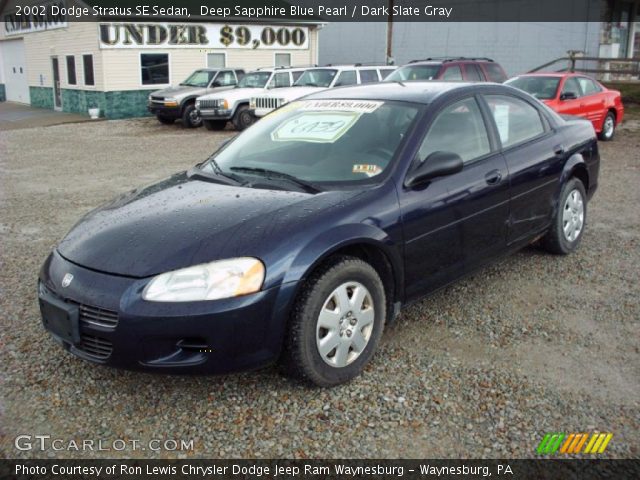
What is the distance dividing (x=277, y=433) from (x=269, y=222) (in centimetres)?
105

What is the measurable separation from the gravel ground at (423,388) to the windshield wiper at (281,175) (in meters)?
1.08

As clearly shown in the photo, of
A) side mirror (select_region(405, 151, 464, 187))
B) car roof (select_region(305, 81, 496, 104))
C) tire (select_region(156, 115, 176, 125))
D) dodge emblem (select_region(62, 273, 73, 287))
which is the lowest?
tire (select_region(156, 115, 176, 125))

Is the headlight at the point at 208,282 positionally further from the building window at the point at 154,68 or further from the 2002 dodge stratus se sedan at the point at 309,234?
the building window at the point at 154,68

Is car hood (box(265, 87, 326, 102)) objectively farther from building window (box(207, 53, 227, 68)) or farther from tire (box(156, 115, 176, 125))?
building window (box(207, 53, 227, 68))

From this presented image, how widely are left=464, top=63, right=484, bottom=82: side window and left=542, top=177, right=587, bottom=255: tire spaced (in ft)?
28.7

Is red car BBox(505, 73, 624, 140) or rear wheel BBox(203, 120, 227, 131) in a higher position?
red car BBox(505, 73, 624, 140)

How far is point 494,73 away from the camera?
47.4 feet

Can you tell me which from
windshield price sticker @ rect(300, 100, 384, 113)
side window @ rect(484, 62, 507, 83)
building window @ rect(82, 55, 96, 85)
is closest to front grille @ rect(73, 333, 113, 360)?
windshield price sticker @ rect(300, 100, 384, 113)

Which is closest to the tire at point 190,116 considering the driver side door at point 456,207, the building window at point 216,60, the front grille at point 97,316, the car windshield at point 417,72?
the building window at point 216,60

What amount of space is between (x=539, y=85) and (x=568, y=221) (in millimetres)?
7833

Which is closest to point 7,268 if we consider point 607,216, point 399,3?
point 607,216

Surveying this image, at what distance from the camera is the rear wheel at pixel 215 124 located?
17541mm

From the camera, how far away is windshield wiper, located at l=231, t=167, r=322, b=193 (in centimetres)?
367

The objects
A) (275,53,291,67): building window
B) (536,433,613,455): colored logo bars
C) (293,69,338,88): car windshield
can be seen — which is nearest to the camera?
(536,433,613,455): colored logo bars
